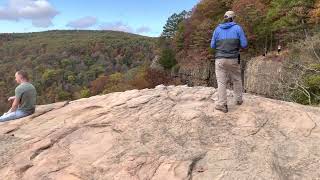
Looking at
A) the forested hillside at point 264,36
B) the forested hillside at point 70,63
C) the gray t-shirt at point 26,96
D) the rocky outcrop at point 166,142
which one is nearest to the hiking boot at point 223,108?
the rocky outcrop at point 166,142

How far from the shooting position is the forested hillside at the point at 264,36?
37.9 m

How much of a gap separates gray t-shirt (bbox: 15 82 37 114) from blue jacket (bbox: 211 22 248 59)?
4.79 meters

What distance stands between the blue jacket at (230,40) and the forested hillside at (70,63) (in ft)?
279

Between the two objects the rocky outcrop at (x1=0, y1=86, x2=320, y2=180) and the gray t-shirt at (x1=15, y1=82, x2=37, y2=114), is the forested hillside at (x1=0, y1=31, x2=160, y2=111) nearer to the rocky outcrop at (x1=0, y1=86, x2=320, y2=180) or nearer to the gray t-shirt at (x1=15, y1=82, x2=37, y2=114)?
the gray t-shirt at (x1=15, y1=82, x2=37, y2=114)

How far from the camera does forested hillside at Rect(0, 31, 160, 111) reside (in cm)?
11806

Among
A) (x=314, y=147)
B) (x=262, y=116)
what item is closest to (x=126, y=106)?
(x=262, y=116)

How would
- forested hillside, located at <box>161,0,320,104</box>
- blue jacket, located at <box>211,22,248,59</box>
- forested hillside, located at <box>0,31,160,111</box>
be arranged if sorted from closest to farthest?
1. blue jacket, located at <box>211,22,248,59</box>
2. forested hillside, located at <box>161,0,320,104</box>
3. forested hillside, located at <box>0,31,160,111</box>

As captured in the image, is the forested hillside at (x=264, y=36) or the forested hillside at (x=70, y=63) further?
the forested hillside at (x=70, y=63)

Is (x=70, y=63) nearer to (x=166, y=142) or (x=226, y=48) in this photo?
(x=226, y=48)

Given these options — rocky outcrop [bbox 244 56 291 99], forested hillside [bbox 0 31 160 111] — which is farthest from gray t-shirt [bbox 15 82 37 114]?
forested hillside [bbox 0 31 160 111]

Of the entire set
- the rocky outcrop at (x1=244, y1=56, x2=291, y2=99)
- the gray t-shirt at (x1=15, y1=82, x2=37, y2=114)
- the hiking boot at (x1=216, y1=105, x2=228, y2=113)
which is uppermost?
the gray t-shirt at (x1=15, y1=82, x2=37, y2=114)

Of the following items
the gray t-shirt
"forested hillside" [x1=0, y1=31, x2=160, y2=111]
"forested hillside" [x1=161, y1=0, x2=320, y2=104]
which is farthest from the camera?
"forested hillside" [x1=0, y1=31, x2=160, y2=111]

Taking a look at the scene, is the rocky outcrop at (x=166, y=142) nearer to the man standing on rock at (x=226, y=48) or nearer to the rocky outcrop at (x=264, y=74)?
the man standing on rock at (x=226, y=48)

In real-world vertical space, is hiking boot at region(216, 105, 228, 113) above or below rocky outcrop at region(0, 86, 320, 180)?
above
